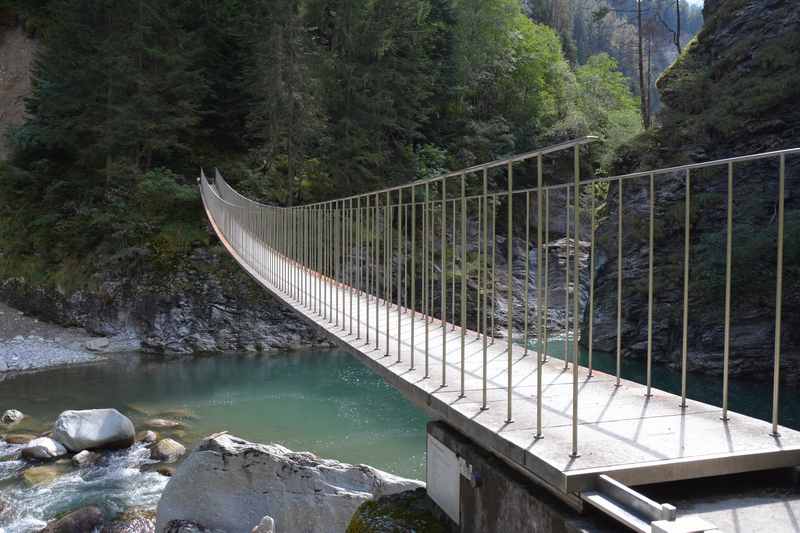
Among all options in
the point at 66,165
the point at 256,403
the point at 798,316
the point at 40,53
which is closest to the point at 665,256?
the point at 798,316

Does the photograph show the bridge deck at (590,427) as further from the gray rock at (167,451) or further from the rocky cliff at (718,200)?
the rocky cliff at (718,200)

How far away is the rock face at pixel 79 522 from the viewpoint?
21.3ft

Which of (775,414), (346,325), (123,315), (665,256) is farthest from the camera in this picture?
(123,315)

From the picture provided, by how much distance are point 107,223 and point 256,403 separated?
8.76 m

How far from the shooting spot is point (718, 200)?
1270 cm

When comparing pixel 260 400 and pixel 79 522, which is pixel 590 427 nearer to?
pixel 79 522

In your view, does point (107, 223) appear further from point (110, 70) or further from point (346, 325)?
point (346, 325)

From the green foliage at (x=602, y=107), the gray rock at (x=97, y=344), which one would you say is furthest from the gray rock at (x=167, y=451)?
the green foliage at (x=602, y=107)

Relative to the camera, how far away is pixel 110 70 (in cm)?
1812

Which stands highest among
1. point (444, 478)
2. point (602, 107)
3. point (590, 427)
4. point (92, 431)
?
point (602, 107)

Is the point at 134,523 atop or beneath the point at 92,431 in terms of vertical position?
beneath

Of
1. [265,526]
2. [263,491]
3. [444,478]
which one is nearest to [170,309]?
[263,491]

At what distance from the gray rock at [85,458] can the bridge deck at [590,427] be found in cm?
623

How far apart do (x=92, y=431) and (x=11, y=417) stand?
2.27 meters
